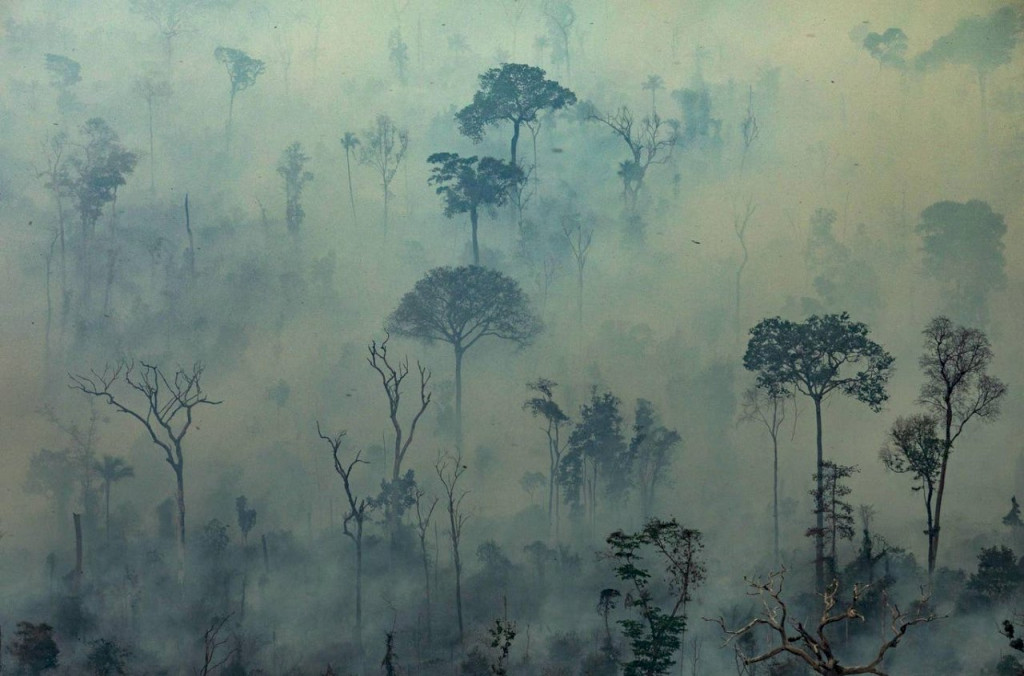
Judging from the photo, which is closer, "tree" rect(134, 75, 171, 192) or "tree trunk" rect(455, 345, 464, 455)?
"tree trunk" rect(455, 345, 464, 455)

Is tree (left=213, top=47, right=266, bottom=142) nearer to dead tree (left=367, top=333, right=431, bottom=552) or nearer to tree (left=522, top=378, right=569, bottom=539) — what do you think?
dead tree (left=367, top=333, right=431, bottom=552)

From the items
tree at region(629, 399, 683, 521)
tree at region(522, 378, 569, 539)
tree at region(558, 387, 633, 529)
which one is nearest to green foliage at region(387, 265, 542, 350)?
tree at region(522, 378, 569, 539)

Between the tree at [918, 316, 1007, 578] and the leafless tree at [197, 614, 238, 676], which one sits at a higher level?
the tree at [918, 316, 1007, 578]

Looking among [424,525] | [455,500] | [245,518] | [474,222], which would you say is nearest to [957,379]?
[455,500]

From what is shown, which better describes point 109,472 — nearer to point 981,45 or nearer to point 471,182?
point 471,182

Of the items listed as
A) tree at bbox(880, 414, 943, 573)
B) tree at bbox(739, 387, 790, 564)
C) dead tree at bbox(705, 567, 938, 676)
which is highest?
tree at bbox(739, 387, 790, 564)

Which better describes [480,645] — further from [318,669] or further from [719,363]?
[719,363]
